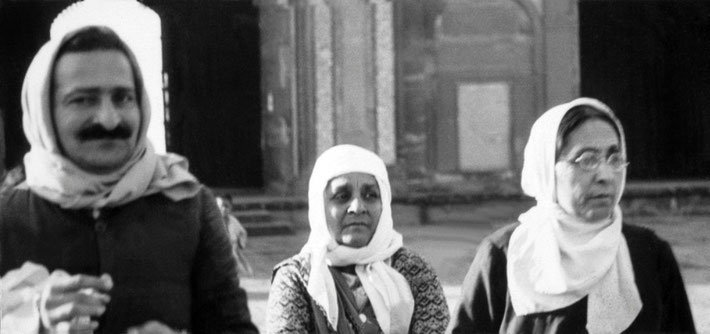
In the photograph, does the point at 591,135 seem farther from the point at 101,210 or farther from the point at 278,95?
the point at 278,95

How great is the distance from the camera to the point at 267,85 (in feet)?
23.3

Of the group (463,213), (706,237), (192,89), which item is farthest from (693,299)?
(192,89)

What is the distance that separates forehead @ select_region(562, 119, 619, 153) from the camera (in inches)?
88.9

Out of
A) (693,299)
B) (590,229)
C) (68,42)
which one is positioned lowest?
(693,299)

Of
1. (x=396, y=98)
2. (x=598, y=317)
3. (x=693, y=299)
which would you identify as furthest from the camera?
(x=396, y=98)

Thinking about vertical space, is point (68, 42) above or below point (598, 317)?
above

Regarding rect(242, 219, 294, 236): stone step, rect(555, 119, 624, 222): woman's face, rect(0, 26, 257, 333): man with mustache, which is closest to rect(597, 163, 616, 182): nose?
rect(555, 119, 624, 222): woman's face

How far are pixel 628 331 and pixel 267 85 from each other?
507cm

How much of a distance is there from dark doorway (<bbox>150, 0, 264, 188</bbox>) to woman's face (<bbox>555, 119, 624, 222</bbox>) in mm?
4766

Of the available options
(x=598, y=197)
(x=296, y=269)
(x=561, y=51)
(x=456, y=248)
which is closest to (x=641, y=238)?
(x=598, y=197)

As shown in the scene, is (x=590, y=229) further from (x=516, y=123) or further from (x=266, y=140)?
(x=266, y=140)

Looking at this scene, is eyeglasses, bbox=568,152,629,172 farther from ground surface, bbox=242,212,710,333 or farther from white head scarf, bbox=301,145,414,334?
ground surface, bbox=242,212,710,333

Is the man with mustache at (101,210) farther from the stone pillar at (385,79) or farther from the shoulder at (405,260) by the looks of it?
the stone pillar at (385,79)

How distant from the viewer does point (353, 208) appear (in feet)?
8.01
